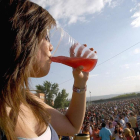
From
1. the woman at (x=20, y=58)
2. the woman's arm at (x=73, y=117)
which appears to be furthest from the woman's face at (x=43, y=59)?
the woman's arm at (x=73, y=117)

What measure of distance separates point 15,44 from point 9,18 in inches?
6.2

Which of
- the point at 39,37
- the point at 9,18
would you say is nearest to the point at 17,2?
the point at 9,18

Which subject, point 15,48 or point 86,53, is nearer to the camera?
point 15,48

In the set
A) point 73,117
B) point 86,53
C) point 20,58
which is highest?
point 86,53

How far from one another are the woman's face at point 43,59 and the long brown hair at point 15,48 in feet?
0.18

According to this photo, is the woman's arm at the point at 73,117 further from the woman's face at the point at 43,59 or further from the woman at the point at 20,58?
the woman's face at the point at 43,59

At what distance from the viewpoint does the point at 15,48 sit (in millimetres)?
922

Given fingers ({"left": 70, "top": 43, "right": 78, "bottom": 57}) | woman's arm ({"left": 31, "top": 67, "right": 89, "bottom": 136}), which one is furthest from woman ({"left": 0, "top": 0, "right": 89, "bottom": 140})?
fingers ({"left": 70, "top": 43, "right": 78, "bottom": 57})

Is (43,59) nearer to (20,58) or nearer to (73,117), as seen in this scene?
(20,58)

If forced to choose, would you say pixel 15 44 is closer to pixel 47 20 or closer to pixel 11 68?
pixel 11 68

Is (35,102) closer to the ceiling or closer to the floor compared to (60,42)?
closer to the floor

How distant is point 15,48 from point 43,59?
0.22m

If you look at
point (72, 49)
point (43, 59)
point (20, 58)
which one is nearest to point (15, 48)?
point (20, 58)

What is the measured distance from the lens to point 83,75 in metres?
1.52
